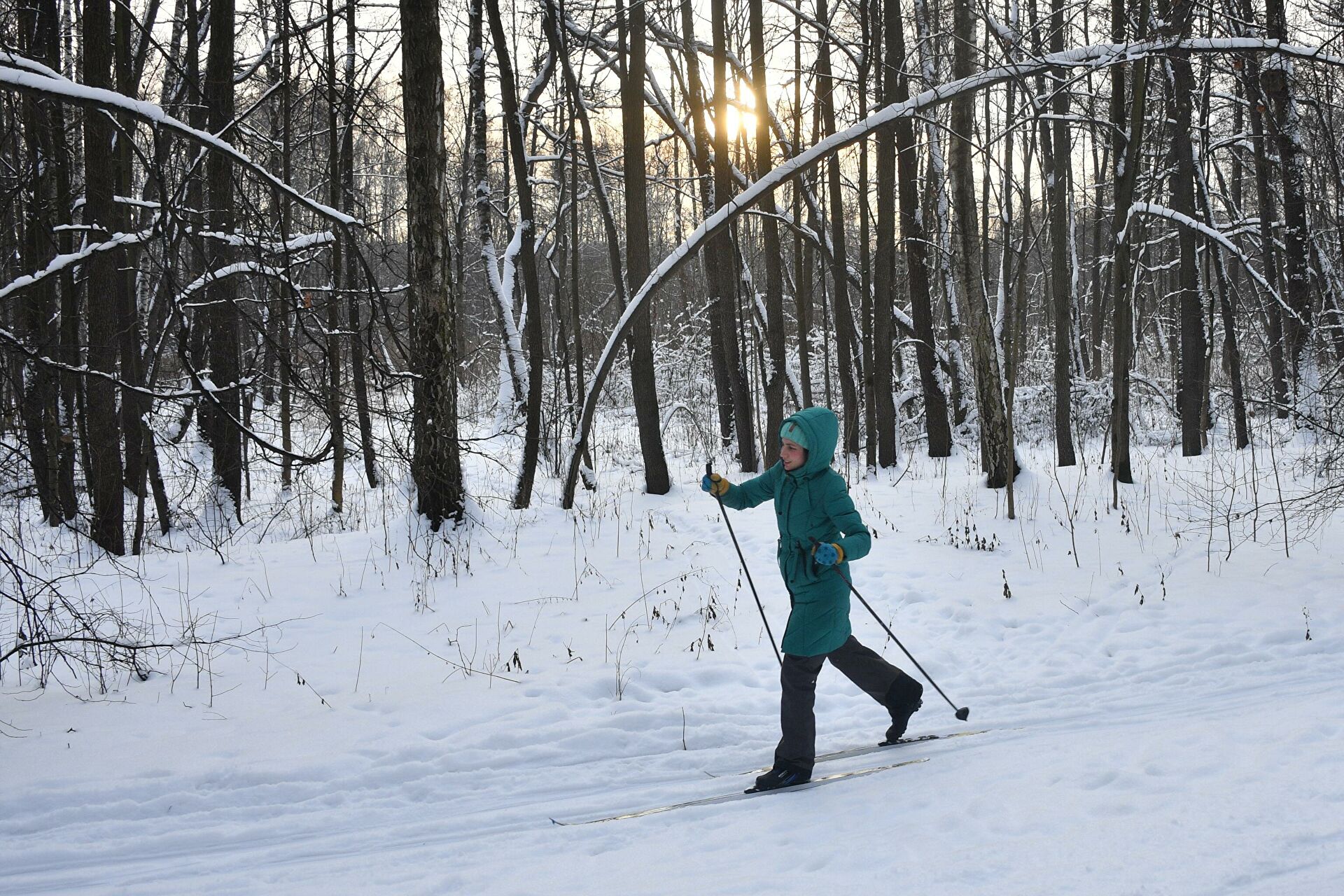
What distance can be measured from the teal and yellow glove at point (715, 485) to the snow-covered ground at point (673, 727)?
139 centimetres

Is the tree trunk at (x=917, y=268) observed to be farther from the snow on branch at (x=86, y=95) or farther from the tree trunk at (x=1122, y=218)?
the snow on branch at (x=86, y=95)

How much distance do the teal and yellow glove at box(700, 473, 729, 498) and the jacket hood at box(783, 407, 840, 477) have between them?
393 millimetres

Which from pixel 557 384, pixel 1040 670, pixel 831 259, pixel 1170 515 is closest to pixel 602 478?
pixel 557 384

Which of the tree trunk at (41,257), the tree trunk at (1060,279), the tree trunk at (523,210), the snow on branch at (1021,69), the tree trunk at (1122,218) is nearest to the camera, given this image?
the tree trunk at (41,257)

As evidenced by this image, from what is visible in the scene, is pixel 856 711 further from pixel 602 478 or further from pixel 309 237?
pixel 602 478

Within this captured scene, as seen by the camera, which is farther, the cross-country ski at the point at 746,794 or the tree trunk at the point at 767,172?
the tree trunk at the point at 767,172

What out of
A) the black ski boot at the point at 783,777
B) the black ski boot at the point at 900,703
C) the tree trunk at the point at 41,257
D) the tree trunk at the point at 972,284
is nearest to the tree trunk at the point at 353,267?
→ the tree trunk at the point at 41,257

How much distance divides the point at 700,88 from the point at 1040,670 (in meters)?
9.93

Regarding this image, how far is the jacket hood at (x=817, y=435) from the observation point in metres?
4.40

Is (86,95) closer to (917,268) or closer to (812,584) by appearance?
(812,584)

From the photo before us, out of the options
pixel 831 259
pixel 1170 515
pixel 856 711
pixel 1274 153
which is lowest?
pixel 856 711

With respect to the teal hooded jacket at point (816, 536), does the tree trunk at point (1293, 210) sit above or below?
above

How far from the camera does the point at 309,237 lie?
197 inches

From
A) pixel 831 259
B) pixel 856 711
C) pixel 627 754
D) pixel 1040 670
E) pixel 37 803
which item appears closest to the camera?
pixel 37 803
